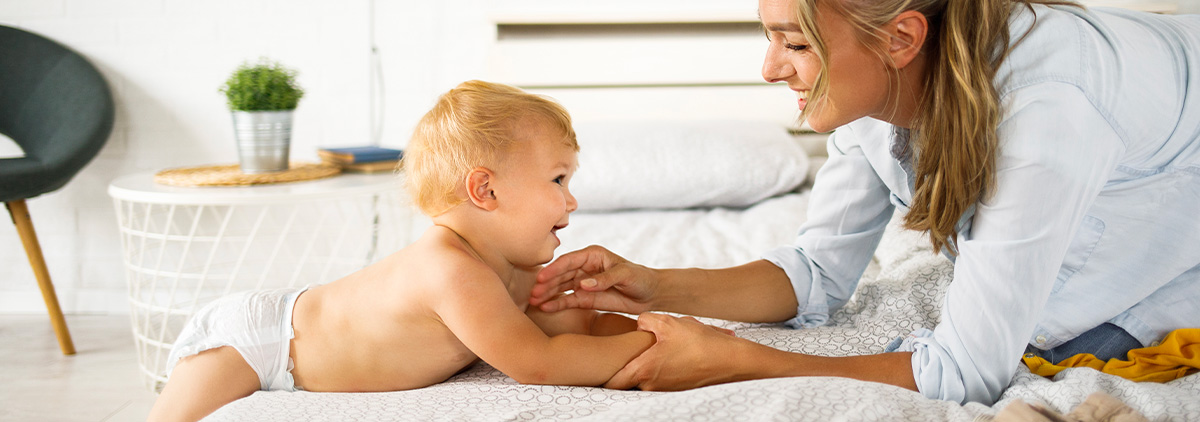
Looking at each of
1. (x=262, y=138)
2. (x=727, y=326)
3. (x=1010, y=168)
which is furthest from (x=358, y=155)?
(x=1010, y=168)

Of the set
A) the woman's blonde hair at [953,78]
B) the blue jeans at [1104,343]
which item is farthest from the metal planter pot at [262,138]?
the blue jeans at [1104,343]

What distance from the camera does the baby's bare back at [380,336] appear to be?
971 mm

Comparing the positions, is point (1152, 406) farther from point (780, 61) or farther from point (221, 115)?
point (221, 115)

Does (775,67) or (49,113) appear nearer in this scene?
(775,67)

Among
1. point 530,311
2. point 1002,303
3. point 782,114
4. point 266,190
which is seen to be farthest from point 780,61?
point 782,114

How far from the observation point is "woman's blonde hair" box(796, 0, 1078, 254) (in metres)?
0.83

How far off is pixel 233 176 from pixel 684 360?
1342 millimetres

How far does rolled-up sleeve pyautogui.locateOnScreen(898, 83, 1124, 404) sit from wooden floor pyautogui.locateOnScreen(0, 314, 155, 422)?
1.64 metres

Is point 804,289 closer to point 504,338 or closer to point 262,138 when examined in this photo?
point 504,338

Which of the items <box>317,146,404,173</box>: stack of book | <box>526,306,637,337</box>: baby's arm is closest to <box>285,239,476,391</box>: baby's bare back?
<box>526,306,637,337</box>: baby's arm

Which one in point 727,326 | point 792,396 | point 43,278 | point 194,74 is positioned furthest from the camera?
point 194,74

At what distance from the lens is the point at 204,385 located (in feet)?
3.37

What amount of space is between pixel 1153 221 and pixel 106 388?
2100 mm

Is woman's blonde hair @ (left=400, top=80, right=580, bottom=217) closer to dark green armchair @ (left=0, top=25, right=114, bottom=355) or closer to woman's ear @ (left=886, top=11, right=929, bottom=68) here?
woman's ear @ (left=886, top=11, right=929, bottom=68)
